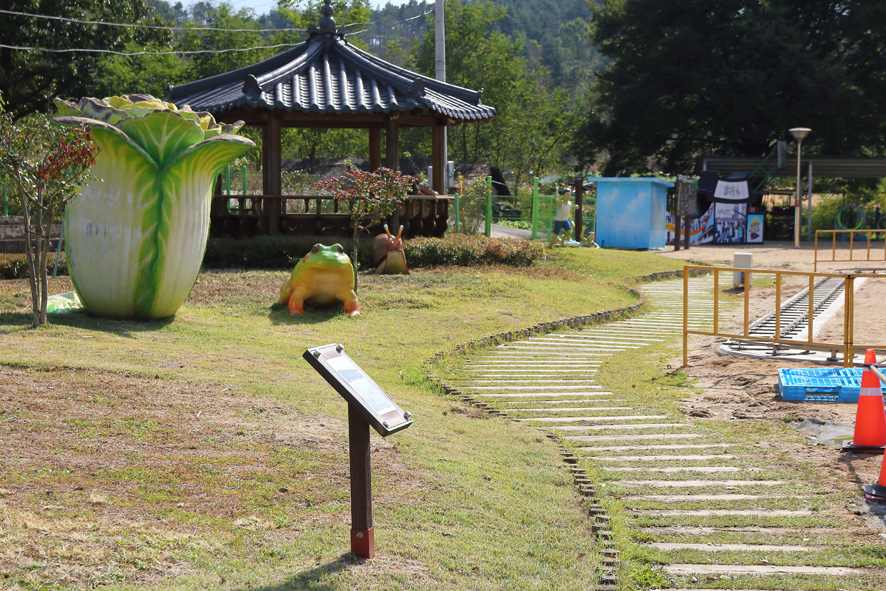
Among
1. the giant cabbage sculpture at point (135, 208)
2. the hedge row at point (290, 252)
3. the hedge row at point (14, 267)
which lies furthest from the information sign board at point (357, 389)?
the hedge row at point (290, 252)

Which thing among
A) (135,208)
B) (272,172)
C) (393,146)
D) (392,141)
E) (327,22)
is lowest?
(135,208)

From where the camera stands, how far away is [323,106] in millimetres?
18797

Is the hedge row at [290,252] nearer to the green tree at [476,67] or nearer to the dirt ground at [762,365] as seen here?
the dirt ground at [762,365]

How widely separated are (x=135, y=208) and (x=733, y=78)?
3435 centimetres

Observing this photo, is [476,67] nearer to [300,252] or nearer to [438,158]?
[438,158]

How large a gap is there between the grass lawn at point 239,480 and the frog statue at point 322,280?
280 centimetres

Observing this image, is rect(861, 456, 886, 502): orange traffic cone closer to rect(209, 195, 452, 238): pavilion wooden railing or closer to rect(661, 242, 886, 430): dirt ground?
rect(661, 242, 886, 430): dirt ground

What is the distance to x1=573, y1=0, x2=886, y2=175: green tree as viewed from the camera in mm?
38562

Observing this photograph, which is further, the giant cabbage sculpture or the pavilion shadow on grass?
the pavilion shadow on grass

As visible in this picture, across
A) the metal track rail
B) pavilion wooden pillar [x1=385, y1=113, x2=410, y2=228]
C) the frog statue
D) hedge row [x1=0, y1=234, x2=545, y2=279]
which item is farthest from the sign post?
pavilion wooden pillar [x1=385, y1=113, x2=410, y2=228]

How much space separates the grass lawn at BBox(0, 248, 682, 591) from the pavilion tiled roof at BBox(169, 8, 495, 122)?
9.61 meters

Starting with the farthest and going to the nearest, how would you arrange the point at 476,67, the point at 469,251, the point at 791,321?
the point at 476,67 → the point at 469,251 → the point at 791,321

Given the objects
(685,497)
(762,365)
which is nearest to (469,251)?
(762,365)

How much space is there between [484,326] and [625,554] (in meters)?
8.31
